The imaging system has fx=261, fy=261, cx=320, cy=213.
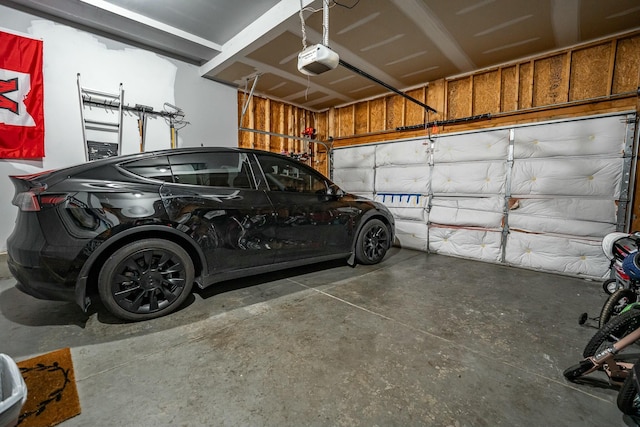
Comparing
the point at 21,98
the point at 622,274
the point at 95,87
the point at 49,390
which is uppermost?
the point at 95,87

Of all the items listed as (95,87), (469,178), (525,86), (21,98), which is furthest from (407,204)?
(21,98)

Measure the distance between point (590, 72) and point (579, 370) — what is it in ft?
14.2

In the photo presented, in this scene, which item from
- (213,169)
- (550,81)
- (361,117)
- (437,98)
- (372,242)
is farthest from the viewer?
(361,117)

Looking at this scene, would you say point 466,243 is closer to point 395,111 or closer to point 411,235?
point 411,235

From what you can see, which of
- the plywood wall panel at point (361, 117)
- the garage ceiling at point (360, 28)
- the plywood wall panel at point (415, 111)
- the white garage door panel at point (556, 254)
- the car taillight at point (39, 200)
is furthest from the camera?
the plywood wall panel at point (361, 117)

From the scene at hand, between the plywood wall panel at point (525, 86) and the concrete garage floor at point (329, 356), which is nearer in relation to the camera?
the concrete garage floor at point (329, 356)

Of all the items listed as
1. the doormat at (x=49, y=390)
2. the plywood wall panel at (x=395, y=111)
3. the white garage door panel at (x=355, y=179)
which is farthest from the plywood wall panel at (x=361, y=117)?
the doormat at (x=49, y=390)

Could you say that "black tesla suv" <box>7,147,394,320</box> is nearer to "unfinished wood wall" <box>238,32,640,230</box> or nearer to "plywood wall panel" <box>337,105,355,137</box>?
"unfinished wood wall" <box>238,32,640,230</box>

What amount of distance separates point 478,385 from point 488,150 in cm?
389

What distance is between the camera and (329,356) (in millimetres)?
1751

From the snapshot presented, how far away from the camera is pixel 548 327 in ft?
7.24

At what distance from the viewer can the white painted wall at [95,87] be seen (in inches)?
129

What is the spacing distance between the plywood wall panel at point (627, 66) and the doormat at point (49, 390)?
6243 mm

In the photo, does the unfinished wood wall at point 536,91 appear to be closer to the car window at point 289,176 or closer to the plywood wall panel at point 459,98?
the plywood wall panel at point 459,98
